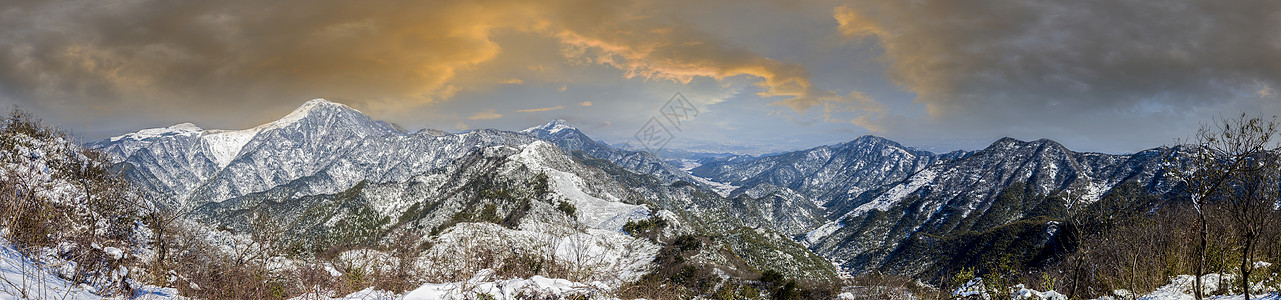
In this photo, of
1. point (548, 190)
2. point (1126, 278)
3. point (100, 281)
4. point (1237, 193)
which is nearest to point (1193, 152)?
point (1237, 193)

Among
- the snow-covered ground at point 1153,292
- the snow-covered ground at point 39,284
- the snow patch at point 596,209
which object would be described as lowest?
the snow-covered ground at point 1153,292

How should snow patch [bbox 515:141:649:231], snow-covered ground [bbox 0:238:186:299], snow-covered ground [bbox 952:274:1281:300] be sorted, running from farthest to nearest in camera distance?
snow patch [bbox 515:141:649:231] < snow-covered ground [bbox 952:274:1281:300] < snow-covered ground [bbox 0:238:186:299]

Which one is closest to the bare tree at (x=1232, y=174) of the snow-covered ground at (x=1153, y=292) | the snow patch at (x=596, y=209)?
the snow-covered ground at (x=1153, y=292)

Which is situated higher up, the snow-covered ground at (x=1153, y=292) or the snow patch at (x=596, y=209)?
the snow patch at (x=596, y=209)

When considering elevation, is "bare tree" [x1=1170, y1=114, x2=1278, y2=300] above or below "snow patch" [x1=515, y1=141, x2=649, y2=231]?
below

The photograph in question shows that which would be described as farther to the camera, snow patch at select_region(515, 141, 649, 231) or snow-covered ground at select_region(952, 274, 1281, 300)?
snow patch at select_region(515, 141, 649, 231)

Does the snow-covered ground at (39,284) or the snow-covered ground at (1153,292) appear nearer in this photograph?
the snow-covered ground at (39,284)

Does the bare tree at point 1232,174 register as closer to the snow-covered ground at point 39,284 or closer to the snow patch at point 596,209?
the snow-covered ground at point 39,284

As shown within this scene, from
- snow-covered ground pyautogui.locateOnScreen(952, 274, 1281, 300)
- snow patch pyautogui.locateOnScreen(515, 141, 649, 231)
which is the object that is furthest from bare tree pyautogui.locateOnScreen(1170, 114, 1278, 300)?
snow patch pyautogui.locateOnScreen(515, 141, 649, 231)

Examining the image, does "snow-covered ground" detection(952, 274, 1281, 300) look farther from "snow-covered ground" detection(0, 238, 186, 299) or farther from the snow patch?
the snow patch

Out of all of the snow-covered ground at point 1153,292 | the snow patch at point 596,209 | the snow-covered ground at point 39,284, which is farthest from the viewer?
the snow patch at point 596,209

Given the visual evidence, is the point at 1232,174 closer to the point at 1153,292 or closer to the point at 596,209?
the point at 1153,292

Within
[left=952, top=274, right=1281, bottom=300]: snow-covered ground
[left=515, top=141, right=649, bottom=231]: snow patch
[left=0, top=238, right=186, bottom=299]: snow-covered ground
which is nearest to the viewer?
[left=0, top=238, right=186, bottom=299]: snow-covered ground

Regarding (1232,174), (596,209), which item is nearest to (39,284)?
(1232,174)
